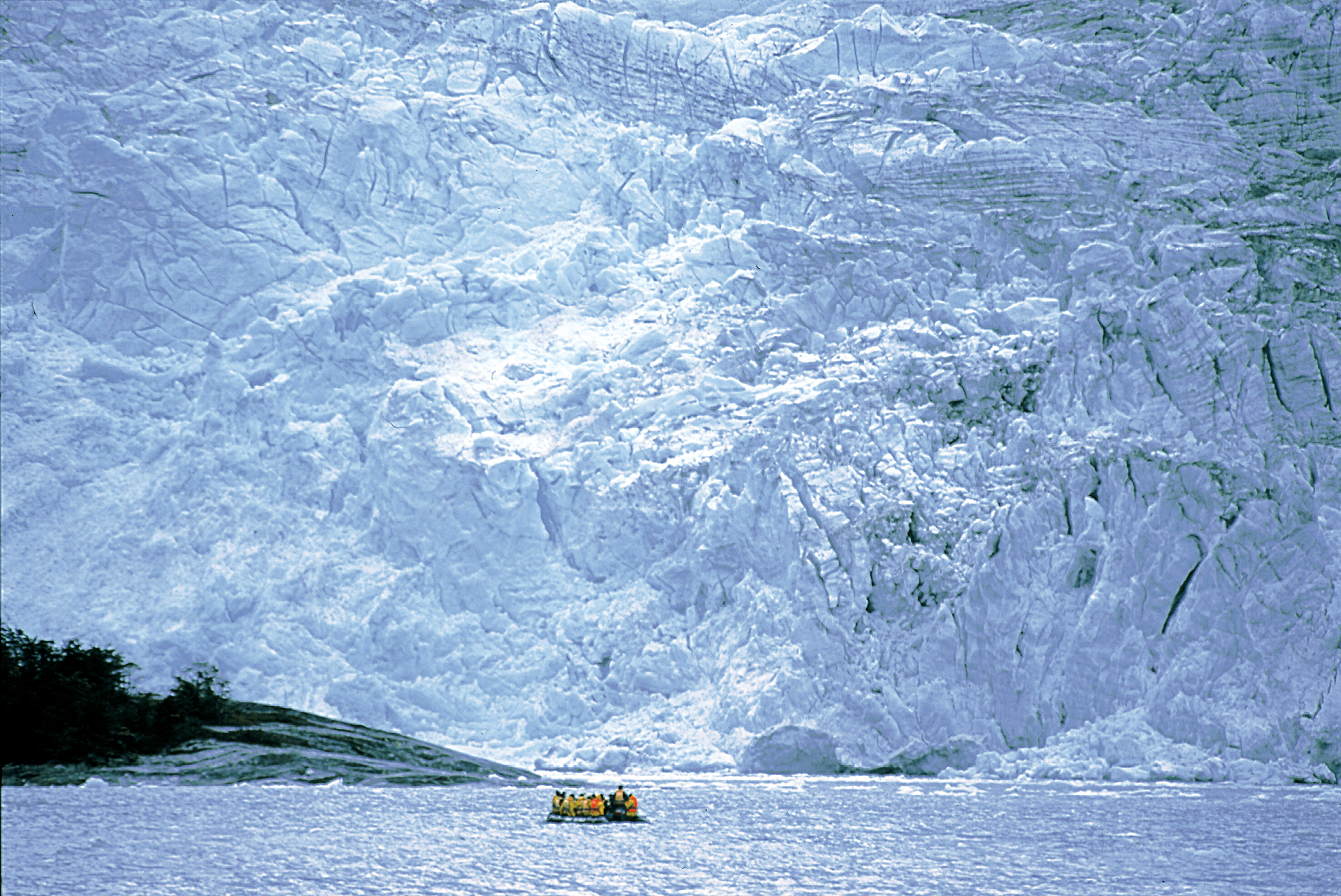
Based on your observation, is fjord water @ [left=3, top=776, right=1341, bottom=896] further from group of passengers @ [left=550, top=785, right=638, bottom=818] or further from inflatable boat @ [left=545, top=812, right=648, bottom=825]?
group of passengers @ [left=550, top=785, right=638, bottom=818]

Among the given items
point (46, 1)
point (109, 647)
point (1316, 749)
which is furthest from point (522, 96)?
point (1316, 749)

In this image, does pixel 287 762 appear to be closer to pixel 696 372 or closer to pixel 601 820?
pixel 601 820

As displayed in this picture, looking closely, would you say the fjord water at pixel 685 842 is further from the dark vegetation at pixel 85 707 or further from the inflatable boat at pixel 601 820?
the dark vegetation at pixel 85 707

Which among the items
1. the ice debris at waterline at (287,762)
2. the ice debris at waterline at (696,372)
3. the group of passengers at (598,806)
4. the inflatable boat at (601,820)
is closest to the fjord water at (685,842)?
the inflatable boat at (601,820)

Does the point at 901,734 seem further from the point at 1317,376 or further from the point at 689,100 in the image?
the point at 689,100

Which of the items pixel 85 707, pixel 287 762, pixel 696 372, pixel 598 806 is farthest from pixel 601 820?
pixel 696 372
